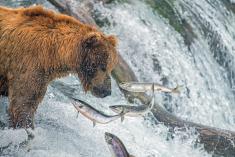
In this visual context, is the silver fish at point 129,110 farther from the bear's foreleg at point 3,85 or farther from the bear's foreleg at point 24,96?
the bear's foreleg at point 3,85

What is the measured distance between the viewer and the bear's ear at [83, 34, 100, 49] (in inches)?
216

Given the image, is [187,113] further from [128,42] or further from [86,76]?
[86,76]

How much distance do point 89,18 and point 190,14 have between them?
354 cm

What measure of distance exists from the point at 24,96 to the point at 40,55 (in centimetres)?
37

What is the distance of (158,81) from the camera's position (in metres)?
9.16

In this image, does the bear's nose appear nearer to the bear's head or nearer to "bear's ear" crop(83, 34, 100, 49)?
the bear's head

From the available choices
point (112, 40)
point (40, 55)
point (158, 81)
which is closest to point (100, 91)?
point (112, 40)

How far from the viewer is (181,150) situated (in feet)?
23.2

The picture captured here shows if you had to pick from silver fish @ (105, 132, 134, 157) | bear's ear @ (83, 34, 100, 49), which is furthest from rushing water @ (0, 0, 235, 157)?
bear's ear @ (83, 34, 100, 49)

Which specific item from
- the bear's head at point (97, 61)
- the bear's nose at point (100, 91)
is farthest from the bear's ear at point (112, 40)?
the bear's nose at point (100, 91)

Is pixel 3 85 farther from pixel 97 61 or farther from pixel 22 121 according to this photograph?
pixel 97 61

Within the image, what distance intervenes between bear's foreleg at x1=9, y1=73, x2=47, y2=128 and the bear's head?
0.44m

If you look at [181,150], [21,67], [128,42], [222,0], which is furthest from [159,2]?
[21,67]

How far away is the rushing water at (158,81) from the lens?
586cm
